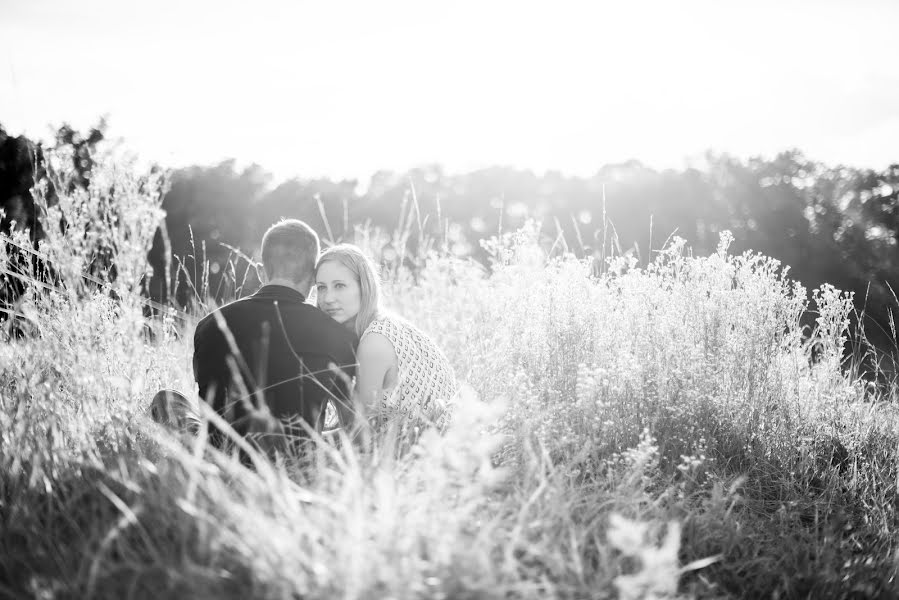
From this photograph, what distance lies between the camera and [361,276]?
332cm

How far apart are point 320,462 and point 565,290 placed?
1.90 m

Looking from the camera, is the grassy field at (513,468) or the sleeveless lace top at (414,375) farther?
the sleeveless lace top at (414,375)

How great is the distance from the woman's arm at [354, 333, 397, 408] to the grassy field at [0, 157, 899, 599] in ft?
1.85

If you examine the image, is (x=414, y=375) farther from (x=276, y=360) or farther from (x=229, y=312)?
(x=229, y=312)

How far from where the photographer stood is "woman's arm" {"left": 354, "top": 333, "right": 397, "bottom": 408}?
2924 mm

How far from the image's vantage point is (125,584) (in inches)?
62.5

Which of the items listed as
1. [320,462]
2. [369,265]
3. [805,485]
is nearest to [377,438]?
[320,462]

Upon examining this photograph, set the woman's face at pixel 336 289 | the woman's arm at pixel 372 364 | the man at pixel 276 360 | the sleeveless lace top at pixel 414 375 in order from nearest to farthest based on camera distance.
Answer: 1. the man at pixel 276 360
2. the woman's arm at pixel 372 364
3. the sleeveless lace top at pixel 414 375
4. the woman's face at pixel 336 289

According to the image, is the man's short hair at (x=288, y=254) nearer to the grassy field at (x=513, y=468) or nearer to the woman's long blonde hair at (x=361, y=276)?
the woman's long blonde hair at (x=361, y=276)

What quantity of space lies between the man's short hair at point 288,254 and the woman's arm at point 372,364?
46cm

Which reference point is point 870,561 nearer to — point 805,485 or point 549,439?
point 805,485

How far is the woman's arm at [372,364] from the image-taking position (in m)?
2.92

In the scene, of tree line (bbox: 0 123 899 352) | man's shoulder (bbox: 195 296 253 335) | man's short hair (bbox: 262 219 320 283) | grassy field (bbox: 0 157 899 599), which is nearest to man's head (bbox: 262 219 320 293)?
man's short hair (bbox: 262 219 320 283)

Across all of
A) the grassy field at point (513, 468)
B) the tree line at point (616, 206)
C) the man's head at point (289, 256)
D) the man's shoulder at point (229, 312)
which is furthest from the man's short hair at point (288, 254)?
the tree line at point (616, 206)
